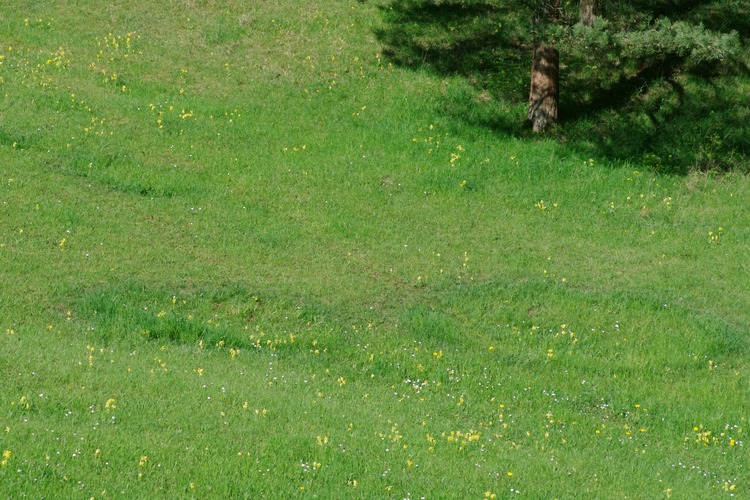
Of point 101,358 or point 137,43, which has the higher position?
point 137,43

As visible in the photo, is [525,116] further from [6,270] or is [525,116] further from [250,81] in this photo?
[6,270]

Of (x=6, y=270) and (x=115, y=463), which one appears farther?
(x=6, y=270)

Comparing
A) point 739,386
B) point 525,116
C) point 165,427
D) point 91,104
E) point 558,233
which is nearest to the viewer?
point 165,427

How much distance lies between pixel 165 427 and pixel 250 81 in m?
12.0

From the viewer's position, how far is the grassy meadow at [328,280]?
762 centimetres

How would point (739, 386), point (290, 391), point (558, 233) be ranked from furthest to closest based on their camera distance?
point (558, 233)
point (739, 386)
point (290, 391)

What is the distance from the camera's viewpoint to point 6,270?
11469 millimetres

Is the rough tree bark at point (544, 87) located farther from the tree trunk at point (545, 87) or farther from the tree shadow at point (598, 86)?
the tree shadow at point (598, 86)

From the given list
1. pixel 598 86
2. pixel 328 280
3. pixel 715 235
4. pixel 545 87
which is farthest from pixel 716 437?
pixel 598 86

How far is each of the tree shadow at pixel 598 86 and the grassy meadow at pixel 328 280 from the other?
0.30 metres

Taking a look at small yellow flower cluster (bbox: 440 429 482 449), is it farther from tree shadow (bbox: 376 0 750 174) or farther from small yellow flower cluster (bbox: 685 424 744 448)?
tree shadow (bbox: 376 0 750 174)

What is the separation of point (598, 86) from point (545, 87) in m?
1.73

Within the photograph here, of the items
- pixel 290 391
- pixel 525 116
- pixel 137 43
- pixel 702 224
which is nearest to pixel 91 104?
pixel 137 43

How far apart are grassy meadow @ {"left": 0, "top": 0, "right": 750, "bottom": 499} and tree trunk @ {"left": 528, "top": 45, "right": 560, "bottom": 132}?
0.45 meters
